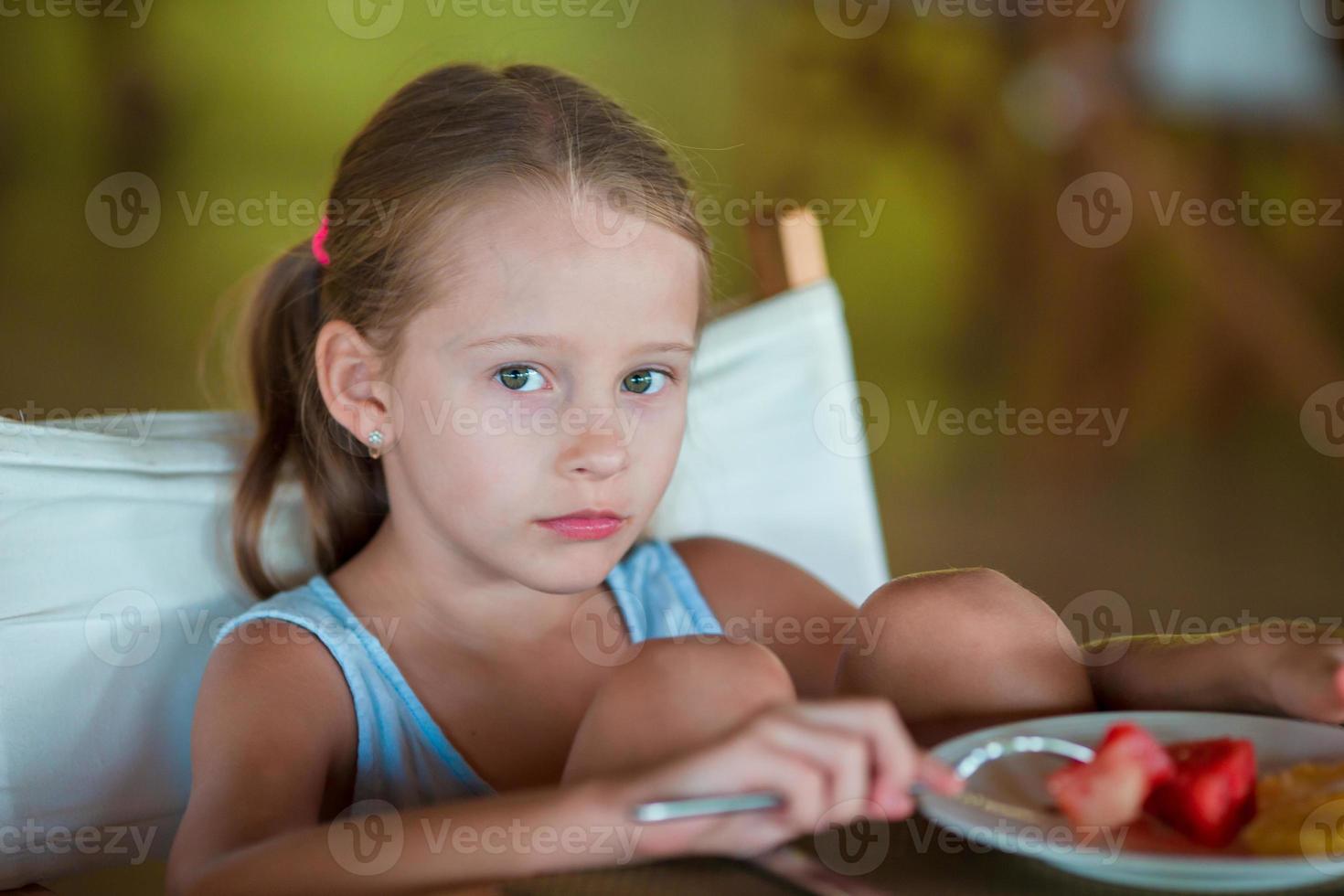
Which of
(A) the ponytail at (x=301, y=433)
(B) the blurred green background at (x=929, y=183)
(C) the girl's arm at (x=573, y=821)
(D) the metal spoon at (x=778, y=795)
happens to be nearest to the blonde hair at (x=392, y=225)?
(A) the ponytail at (x=301, y=433)

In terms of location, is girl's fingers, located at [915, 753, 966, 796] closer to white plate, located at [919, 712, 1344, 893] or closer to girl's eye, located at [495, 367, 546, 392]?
white plate, located at [919, 712, 1344, 893]

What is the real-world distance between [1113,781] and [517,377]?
46 cm

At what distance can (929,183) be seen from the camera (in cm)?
436

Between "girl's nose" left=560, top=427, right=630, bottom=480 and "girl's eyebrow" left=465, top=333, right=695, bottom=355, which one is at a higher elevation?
"girl's eyebrow" left=465, top=333, right=695, bottom=355

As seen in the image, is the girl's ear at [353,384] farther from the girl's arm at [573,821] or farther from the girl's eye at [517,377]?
the girl's arm at [573,821]

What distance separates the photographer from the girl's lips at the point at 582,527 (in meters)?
0.85

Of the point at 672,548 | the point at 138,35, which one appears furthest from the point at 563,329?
the point at 138,35

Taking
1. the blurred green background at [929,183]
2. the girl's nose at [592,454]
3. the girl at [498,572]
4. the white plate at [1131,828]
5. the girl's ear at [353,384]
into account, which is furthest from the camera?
the blurred green background at [929,183]

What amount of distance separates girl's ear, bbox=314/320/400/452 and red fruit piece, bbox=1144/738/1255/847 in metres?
0.58

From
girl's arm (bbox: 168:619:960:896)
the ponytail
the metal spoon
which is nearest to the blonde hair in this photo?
the ponytail

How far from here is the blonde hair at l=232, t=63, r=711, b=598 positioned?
2.99 feet

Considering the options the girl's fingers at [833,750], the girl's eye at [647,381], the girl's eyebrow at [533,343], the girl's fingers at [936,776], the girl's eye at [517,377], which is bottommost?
the girl's fingers at [936,776]

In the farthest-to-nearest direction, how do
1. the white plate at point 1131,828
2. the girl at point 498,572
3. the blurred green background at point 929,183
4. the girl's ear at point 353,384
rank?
1. the blurred green background at point 929,183
2. the girl's ear at point 353,384
3. the girl at point 498,572
4. the white plate at point 1131,828

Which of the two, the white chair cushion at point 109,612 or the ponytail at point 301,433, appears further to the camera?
the ponytail at point 301,433
